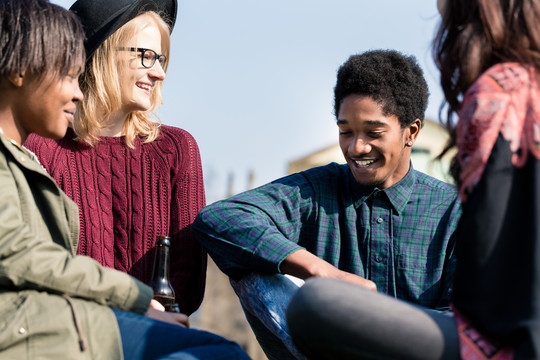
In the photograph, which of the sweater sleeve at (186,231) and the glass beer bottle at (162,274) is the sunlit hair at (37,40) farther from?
the sweater sleeve at (186,231)

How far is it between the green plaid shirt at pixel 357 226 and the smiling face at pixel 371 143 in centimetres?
7

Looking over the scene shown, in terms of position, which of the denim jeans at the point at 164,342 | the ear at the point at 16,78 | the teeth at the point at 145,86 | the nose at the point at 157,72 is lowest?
the denim jeans at the point at 164,342

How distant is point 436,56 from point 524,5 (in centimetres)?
32

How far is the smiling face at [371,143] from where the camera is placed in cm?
364

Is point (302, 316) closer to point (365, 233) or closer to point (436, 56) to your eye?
point (436, 56)

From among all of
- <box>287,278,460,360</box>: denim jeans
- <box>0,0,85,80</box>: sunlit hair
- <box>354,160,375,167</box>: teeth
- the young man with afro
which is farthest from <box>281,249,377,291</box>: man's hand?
<box>0,0,85,80</box>: sunlit hair

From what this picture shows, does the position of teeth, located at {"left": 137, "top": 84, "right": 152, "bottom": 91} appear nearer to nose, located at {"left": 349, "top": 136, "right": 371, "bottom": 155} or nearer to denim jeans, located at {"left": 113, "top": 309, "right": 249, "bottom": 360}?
nose, located at {"left": 349, "top": 136, "right": 371, "bottom": 155}

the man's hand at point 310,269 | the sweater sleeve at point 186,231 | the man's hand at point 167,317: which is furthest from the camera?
the sweater sleeve at point 186,231

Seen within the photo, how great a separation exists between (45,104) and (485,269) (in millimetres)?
1705

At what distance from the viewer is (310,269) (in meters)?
3.07

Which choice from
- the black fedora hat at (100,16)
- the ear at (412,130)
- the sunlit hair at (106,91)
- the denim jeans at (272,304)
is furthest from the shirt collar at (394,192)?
the black fedora hat at (100,16)

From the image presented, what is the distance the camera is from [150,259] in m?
3.71

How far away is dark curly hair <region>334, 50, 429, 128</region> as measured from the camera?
148 inches

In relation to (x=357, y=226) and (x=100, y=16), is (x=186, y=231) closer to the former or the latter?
(x=357, y=226)
